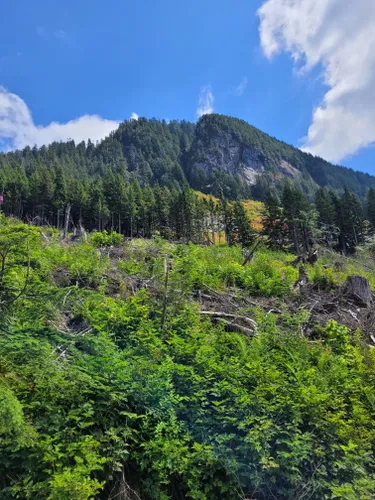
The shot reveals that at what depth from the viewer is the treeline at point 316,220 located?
4362cm

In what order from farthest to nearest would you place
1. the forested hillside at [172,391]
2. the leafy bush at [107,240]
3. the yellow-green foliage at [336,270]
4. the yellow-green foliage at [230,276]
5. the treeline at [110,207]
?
the treeline at [110,207] → the leafy bush at [107,240] → the yellow-green foliage at [336,270] → the yellow-green foliage at [230,276] → the forested hillside at [172,391]

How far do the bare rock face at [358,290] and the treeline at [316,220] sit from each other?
3201 centimetres

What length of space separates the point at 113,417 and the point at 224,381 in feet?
4.58

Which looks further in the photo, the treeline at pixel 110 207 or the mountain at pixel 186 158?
the mountain at pixel 186 158

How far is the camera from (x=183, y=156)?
632 feet

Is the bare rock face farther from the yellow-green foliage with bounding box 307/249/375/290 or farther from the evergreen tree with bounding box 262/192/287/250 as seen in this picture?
the evergreen tree with bounding box 262/192/287/250

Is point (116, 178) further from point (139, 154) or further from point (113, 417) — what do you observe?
point (139, 154)

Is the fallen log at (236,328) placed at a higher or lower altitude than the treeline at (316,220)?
lower

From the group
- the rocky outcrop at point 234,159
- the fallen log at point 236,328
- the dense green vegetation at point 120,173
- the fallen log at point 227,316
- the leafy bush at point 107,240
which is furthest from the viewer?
the rocky outcrop at point 234,159

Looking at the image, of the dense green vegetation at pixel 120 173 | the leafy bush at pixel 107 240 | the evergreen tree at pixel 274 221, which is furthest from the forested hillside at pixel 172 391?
the dense green vegetation at pixel 120 173

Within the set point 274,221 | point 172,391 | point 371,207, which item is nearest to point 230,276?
point 172,391

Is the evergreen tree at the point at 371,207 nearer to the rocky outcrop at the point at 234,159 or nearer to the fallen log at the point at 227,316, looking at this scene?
the fallen log at the point at 227,316

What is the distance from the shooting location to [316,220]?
1628 inches

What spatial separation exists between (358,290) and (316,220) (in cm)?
3574
